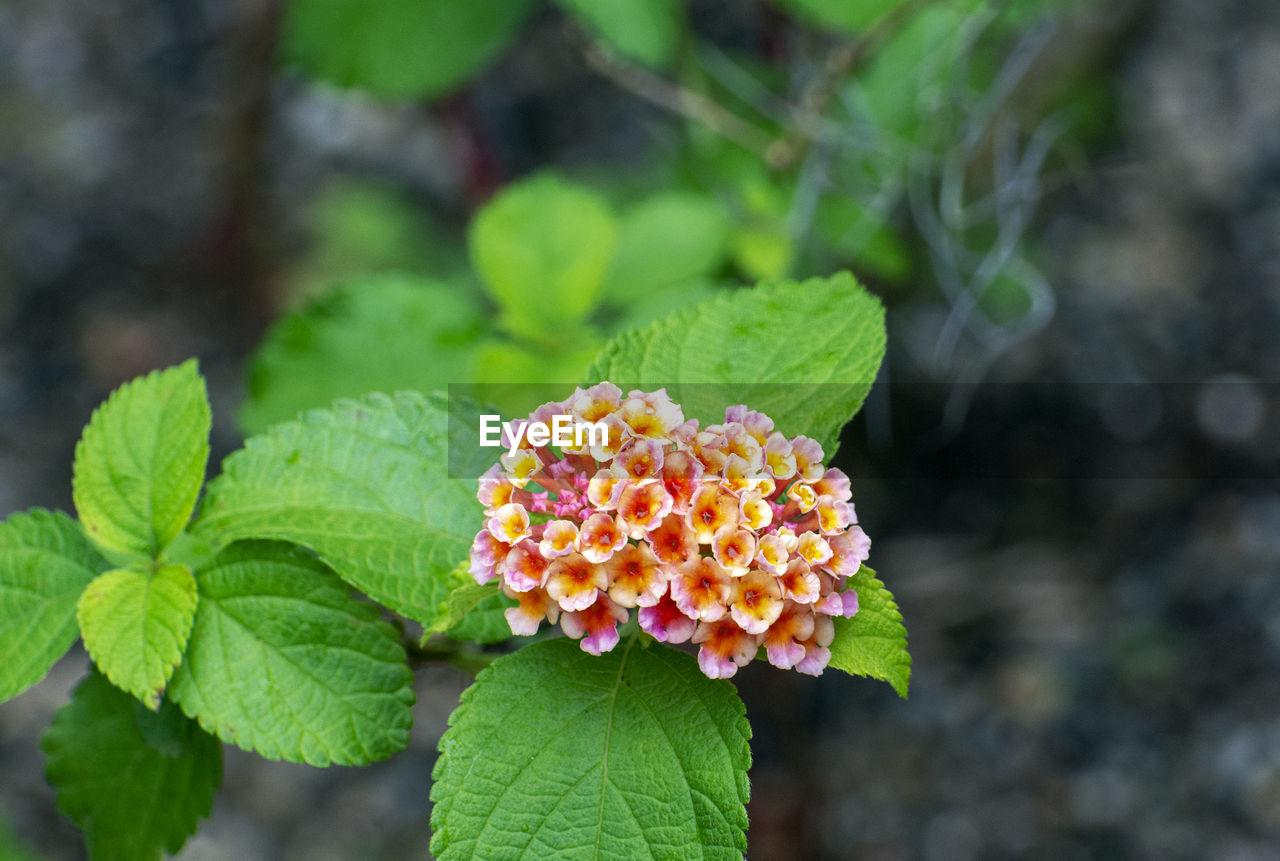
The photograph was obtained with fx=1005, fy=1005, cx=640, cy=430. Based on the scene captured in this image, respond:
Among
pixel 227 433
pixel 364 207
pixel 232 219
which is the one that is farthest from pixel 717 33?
pixel 227 433

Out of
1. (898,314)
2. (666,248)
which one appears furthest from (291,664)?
(898,314)

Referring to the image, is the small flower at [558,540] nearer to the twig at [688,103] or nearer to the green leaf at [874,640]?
the green leaf at [874,640]

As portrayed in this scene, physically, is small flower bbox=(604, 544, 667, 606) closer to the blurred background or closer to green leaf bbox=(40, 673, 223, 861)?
green leaf bbox=(40, 673, 223, 861)

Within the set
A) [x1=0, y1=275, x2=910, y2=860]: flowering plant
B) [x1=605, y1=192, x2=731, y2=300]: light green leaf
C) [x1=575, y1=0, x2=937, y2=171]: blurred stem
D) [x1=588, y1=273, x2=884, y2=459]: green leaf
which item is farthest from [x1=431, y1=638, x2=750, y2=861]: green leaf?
[x1=575, y1=0, x2=937, y2=171]: blurred stem

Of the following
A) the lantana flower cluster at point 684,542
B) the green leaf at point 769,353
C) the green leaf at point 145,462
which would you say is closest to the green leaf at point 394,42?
the green leaf at point 145,462

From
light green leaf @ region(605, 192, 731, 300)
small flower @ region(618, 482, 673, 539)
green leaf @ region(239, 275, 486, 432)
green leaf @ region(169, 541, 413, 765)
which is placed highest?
light green leaf @ region(605, 192, 731, 300)

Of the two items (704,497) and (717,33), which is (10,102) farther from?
(704,497)
